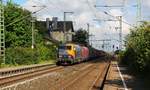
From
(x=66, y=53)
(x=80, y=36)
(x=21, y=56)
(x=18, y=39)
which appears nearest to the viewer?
(x=21, y=56)

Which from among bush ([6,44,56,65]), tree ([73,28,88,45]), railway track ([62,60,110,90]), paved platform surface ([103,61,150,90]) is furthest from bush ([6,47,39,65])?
tree ([73,28,88,45])

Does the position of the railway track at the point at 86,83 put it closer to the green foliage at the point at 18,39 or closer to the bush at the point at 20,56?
the bush at the point at 20,56

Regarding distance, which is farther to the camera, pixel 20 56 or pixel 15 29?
pixel 15 29

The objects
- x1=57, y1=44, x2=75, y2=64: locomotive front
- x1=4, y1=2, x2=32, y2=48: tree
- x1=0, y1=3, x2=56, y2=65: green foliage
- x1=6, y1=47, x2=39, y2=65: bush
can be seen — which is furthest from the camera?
x1=4, y1=2, x2=32, y2=48: tree

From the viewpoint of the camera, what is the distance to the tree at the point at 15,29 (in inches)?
2724

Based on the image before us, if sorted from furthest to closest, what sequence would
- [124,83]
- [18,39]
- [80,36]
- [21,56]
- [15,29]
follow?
1. [80,36]
2. [15,29]
3. [18,39]
4. [21,56]
5. [124,83]

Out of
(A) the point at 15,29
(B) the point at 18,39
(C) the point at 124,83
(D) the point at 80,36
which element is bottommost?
(C) the point at 124,83

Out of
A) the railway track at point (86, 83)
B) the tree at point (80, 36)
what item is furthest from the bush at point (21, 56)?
the tree at point (80, 36)

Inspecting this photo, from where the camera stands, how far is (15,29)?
70.9m

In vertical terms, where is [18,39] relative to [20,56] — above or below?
above

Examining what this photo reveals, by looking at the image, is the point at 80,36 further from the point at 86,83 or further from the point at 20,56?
the point at 86,83

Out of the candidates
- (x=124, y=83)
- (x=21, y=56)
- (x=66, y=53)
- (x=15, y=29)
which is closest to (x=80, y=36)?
(x=15, y=29)

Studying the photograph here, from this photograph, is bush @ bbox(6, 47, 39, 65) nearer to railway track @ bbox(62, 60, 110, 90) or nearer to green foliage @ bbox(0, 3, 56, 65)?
green foliage @ bbox(0, 3, 56, 65)

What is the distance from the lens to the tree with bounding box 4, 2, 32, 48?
69188 mm
